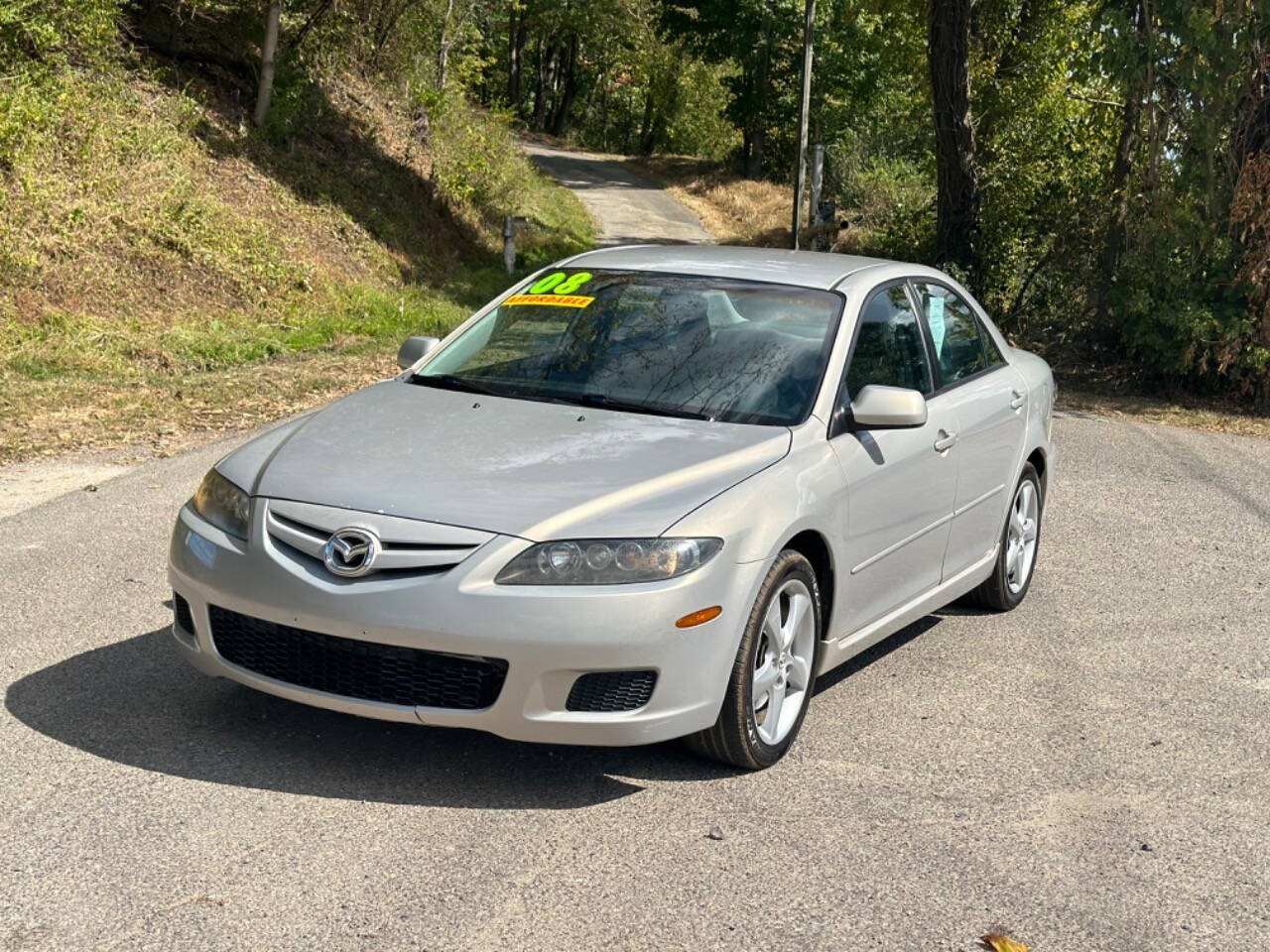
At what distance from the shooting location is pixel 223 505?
197 inches

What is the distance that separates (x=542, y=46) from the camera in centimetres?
6688

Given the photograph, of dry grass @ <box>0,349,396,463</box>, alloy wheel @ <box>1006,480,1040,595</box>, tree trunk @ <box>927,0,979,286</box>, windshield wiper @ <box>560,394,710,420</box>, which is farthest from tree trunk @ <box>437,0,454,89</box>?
windshield wiper @ <box>560,394,710,420</box>

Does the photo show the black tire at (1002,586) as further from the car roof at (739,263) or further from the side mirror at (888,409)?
the side mirror at (888,409)

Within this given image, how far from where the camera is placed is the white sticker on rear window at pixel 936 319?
648cm

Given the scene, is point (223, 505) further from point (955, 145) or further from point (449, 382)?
point (955, 145)

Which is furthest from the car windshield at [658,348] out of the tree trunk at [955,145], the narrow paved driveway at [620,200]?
Result: the narrow paved driveway at [620,200]

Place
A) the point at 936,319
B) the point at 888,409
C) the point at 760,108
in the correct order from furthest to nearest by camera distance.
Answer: the point at 760,108, the point at 936,319, the point at 888,409

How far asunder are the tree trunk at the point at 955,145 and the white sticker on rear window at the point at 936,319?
37.7 ft

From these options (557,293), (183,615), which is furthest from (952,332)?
(183,615)

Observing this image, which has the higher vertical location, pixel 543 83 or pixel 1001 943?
pixel 543 83

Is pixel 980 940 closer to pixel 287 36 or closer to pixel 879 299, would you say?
pixel 879 299

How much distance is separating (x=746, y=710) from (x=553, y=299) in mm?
2121

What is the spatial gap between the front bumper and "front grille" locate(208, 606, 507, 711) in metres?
0.03

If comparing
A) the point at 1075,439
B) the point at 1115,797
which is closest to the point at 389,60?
the point at 1075,439
